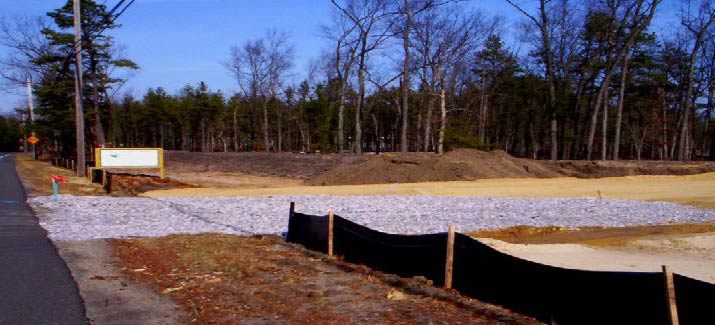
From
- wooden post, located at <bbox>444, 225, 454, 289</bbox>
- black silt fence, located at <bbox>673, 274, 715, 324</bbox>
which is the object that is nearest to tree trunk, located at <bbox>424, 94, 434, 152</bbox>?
wooden post, located at <bbox>444, 225, 454, 289</bbox>

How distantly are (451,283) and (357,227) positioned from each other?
2.51m

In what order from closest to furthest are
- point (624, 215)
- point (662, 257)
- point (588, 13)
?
point (662, 257), point (624, 215), point (588, 13)

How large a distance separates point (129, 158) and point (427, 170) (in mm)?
15904

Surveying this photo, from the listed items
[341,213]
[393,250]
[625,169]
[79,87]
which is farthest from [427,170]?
[393,250]

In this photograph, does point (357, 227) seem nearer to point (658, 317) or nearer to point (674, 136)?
point (658, 317)

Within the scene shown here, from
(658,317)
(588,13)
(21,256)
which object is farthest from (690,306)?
(588,13)

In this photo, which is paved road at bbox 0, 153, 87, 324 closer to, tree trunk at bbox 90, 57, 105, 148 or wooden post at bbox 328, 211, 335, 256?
wooden post at bbox 328, 211, 335, 256

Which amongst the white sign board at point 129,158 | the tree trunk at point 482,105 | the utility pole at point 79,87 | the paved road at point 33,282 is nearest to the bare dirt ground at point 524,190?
the paved road at point 33,282

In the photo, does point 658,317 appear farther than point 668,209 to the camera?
No

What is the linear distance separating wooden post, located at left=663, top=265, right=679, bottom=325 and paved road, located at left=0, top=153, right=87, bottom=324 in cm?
600

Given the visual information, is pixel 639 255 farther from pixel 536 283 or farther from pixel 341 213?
pixel 341 213

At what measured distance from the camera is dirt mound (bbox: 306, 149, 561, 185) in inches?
1310

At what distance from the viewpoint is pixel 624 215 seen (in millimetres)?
18438

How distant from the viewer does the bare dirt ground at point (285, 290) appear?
6.82 metres
